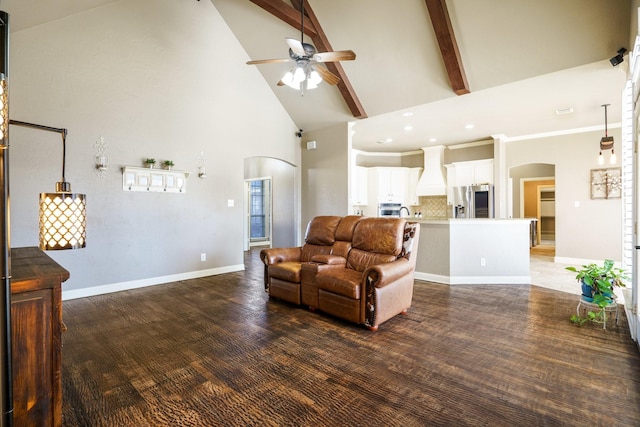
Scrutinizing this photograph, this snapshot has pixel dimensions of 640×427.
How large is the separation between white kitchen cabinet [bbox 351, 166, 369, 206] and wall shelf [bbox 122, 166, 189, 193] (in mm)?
4406

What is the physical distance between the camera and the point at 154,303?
3.81 meters

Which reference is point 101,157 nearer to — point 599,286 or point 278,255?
point 278,255

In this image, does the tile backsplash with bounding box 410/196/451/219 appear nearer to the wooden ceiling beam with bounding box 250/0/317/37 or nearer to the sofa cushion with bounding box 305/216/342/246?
the sofa cushion with bounding box 305/216/342/246

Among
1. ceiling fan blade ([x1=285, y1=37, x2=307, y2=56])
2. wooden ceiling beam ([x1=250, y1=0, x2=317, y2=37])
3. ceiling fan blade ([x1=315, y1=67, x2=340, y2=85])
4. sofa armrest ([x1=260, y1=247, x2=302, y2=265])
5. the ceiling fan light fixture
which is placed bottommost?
sofa armrest ([x1=260, y1=247, x2=302, y2=265])

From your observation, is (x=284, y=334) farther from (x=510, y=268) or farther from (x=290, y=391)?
(x=510, y=268)

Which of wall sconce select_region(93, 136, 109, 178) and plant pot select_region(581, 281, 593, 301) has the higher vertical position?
wall sconce select_region(93, 136, 109, 178)

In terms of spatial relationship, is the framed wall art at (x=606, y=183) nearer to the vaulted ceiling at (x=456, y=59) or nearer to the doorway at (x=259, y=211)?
the vaulted ceiling at (x=456, y=59)

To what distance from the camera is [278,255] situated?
405cm

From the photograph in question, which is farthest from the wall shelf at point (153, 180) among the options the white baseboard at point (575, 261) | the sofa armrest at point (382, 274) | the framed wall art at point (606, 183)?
the framed wall art at point (606, 183)

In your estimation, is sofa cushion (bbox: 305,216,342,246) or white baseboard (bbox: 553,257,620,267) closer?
sofa cushion (bbox: 305,216,342,246)

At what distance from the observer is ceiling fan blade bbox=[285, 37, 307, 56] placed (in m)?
3.18

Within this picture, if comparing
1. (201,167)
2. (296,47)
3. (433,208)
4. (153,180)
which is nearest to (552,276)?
(433,208)

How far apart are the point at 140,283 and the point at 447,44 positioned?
5310 mm

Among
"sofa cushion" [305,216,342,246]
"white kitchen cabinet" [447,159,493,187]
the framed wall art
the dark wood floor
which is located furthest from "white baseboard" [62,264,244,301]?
the framed wall art
